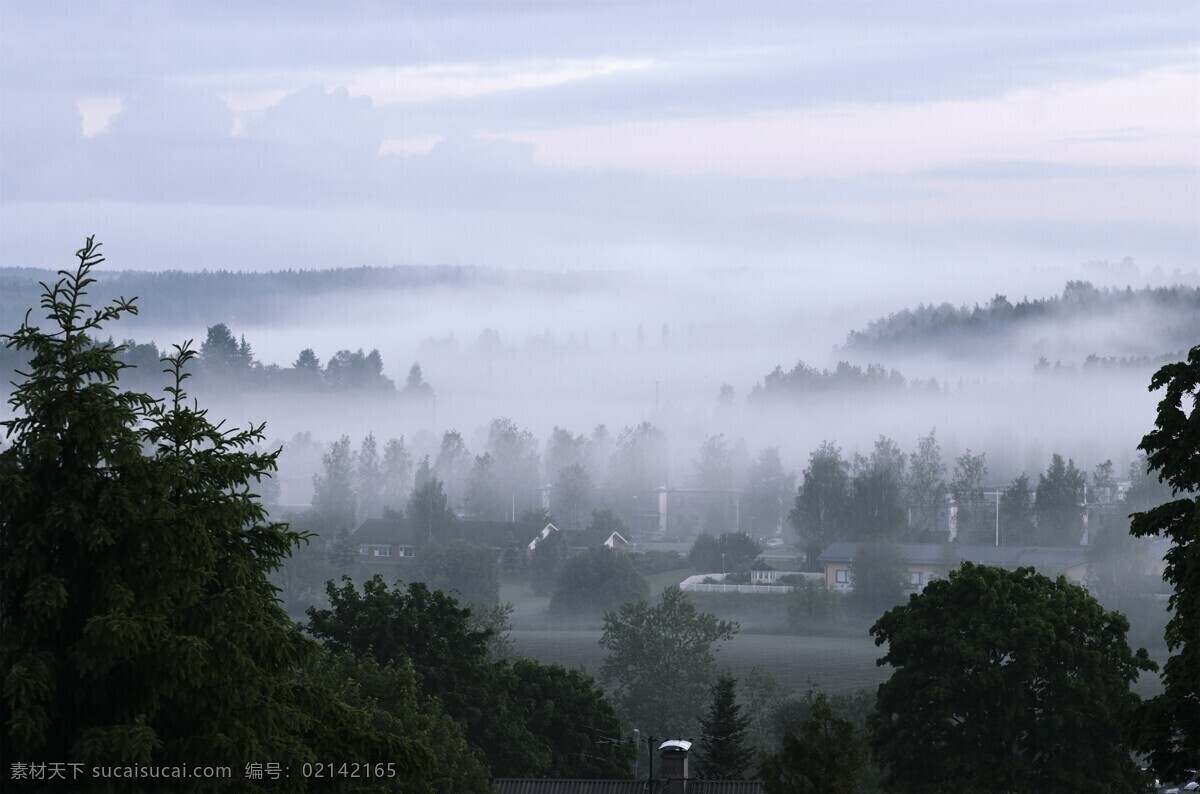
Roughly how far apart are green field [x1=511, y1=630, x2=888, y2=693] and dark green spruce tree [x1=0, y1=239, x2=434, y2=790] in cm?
10592

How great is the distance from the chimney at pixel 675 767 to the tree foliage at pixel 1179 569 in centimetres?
1620

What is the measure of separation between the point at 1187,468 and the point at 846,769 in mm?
15908

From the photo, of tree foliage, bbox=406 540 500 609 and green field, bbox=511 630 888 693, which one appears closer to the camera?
green field, bbox=511 630 888 693

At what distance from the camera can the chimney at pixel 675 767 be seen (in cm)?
3991

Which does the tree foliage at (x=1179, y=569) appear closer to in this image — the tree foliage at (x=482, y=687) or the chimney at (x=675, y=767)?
the chimney at (x=675, y=767)

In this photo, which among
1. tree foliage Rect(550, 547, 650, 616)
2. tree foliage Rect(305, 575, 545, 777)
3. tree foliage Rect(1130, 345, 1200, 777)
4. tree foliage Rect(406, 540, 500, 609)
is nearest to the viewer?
tree foliage Rect(1130, 345, 1200, 777)

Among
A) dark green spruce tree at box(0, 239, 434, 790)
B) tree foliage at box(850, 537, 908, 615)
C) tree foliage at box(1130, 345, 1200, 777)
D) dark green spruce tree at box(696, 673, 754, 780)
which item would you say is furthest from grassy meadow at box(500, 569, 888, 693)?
dark green spruce tree at box(0, 239, 434, 790)

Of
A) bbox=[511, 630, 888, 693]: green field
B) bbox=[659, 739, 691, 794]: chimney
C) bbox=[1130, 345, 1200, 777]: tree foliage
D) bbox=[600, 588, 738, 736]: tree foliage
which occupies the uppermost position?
bbox=[1130, 345, 1200, 777]: tree foliage

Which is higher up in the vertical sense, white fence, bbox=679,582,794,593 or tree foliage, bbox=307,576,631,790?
tree foliage, bbox=307,576,631,790

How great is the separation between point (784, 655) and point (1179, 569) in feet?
393

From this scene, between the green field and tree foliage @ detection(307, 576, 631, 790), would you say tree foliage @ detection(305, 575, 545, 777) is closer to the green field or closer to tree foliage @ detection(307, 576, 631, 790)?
tree foliage @ detection(307, 576, 631, 790)

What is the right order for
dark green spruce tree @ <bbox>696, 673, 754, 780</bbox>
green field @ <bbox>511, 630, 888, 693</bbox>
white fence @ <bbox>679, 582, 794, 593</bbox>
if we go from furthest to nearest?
white fence @ <bbox>679, 582, 794, 593</bbox>
green field @ <bbox>511, 630, 888, 693</bbox>
dark green spruce tree @ <bbox>696, 673, 754, 780</bbox>

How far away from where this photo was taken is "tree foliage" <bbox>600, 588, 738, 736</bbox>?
98.9m

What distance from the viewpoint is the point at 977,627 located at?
1845 inches
